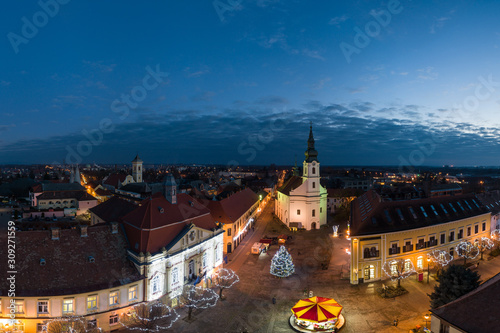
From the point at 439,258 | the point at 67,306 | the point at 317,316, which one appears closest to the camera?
the point at 67,306

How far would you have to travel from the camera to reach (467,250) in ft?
138

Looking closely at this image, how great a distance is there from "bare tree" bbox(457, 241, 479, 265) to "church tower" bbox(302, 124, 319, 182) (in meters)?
28.0

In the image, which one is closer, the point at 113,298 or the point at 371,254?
the point at 113,298

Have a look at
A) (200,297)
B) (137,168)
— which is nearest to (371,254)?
(200,297)

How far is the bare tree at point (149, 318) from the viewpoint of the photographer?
25219mm

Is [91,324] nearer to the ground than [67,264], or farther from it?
nearer to the ground

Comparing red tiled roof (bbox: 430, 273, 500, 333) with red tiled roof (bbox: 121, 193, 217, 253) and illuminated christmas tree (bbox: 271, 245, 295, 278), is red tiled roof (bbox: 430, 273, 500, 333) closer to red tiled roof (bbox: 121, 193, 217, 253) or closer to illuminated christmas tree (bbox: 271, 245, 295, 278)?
illuminated christmas tree (bbox: 271, 245, 295, 278)

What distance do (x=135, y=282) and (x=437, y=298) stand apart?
27.3 metres

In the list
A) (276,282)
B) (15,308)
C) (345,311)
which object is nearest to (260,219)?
(276,282)

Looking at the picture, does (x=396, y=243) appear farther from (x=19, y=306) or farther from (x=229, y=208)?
(x=19, y=306)

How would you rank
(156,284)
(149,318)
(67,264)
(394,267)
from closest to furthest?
(149,318)
(67,264)
(156,284)
(394,267)

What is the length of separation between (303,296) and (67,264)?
933 inches

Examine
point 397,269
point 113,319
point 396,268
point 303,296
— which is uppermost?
Answer: point 397,269

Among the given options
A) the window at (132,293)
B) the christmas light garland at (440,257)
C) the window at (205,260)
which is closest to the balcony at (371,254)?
the christmas light garland at (440,257)
